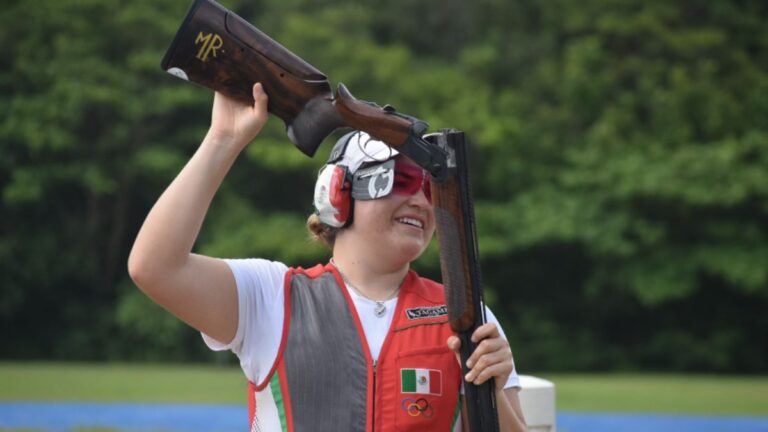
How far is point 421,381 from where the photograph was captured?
269 cm

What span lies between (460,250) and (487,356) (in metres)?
0.26

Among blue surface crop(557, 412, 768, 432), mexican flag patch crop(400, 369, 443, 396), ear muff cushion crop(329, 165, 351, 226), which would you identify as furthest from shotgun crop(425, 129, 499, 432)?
blue surface crop(557, 412, 768, 432)

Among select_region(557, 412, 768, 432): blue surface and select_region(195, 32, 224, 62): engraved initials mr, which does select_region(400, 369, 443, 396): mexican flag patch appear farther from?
select_region(557, 412, 768, 432): blue surface

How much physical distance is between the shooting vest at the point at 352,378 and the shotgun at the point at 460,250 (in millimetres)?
163

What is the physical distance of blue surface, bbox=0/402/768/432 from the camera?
37.4 feet

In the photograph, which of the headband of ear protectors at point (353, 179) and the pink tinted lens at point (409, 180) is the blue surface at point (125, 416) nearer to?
the headband of ear protectors at point (353, 179)

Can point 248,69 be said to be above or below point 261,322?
above

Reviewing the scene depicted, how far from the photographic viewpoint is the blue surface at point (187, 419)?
11.4 metres

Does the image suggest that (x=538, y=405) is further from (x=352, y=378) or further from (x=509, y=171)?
(x=509, y=171)

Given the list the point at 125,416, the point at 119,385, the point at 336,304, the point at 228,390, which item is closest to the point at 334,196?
the point at 336,304

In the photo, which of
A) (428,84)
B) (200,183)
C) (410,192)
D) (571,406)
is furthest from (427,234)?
(428,84)

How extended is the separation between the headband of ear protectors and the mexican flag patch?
466 millimetres

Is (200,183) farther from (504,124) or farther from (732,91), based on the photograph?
(732,91)

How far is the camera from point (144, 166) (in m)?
26.4
